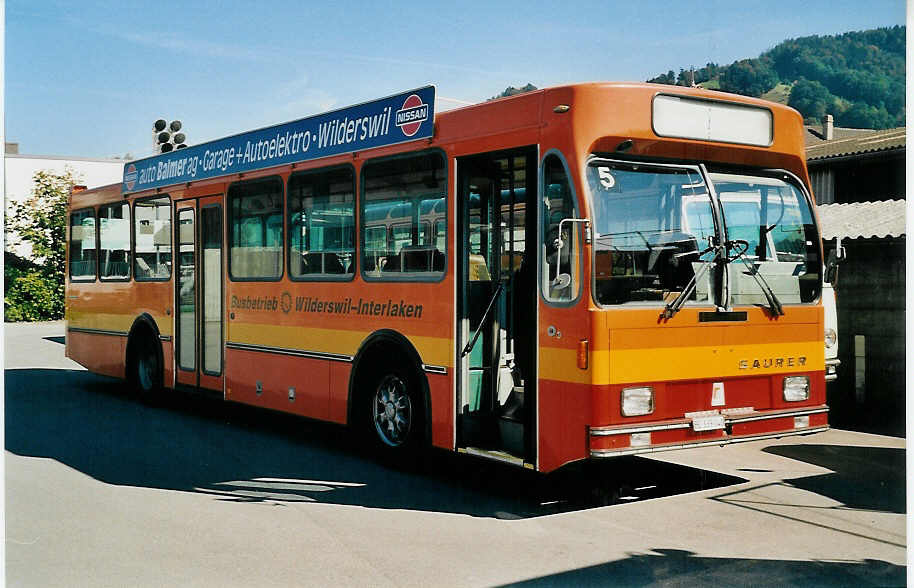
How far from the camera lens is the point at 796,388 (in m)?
7.34

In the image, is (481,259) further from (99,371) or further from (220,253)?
(99,371)

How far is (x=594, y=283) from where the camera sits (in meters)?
6.51

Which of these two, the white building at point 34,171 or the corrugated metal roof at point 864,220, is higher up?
the white building at point 34,171

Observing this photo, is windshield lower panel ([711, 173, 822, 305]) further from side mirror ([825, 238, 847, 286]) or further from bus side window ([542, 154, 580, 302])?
bus side window ([542, 154, 580, 302])

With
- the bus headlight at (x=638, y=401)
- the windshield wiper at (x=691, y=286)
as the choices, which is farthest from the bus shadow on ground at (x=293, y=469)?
the windshield wiper at (x=691, y=286)

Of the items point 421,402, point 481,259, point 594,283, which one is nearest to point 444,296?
point 481,259

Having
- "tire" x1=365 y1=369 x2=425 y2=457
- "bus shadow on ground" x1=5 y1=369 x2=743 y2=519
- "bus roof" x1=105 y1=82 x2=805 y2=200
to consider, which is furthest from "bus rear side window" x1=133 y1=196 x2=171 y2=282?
"tire" x1=365 y1=369 x2=425 y2=457

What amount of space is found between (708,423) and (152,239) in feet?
27.5

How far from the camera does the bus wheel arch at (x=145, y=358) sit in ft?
41.4

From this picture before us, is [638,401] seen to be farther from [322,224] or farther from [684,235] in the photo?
[322,224]

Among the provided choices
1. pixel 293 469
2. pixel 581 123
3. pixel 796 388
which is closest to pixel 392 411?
pixel 293 469

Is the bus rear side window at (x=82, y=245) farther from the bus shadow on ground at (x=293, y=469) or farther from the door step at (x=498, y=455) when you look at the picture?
the door step at (x=498, y=455)

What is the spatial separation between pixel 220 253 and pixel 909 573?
26.6ft

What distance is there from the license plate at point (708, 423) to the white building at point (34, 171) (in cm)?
1127
